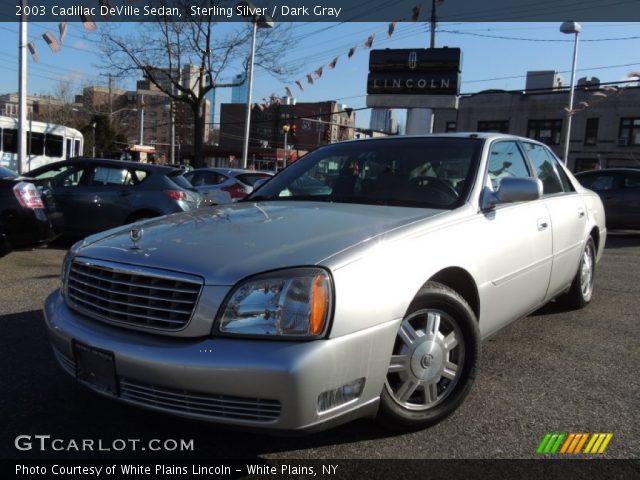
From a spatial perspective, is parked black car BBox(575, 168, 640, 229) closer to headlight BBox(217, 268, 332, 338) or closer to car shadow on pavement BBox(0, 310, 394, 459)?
car shadow on pavement BBox(0, 310, 394, 459)

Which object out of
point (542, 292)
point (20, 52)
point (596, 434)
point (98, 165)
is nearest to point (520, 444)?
point (596, 434)

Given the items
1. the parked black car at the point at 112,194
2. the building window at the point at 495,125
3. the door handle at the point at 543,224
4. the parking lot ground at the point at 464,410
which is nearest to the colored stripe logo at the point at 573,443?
the parking lot ground at the point at 464,410

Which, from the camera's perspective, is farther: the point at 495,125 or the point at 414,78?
the point at 495,125

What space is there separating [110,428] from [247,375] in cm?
112

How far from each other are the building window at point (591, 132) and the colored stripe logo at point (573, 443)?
1691 inches

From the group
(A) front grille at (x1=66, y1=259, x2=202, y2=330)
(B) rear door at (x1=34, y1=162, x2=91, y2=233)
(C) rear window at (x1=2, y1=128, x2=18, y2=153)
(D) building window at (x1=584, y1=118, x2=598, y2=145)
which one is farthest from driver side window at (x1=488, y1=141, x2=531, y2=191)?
(D) building window at (x1=584, y1=118, x2=598, y2=145)

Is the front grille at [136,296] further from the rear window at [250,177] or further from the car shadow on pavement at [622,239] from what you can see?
the car shadow on pavement at [622,239]

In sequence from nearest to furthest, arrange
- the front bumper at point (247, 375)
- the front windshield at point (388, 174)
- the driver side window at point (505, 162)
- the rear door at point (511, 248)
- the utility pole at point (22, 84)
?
the front bumper at point (247, 375), the rear door at point (511, 248), the front windshield at point (388, 174), the driver side window at point (505, 162), the utility pole at point (22, 84)

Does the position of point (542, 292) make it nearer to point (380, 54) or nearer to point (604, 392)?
point (604, 392)

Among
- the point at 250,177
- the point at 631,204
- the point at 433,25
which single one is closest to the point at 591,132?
the point at 433,25

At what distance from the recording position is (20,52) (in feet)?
53.4

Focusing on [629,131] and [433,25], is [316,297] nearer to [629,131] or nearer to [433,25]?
[433,25]

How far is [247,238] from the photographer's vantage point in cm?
270

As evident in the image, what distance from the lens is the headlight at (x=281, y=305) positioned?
88.4 inches
